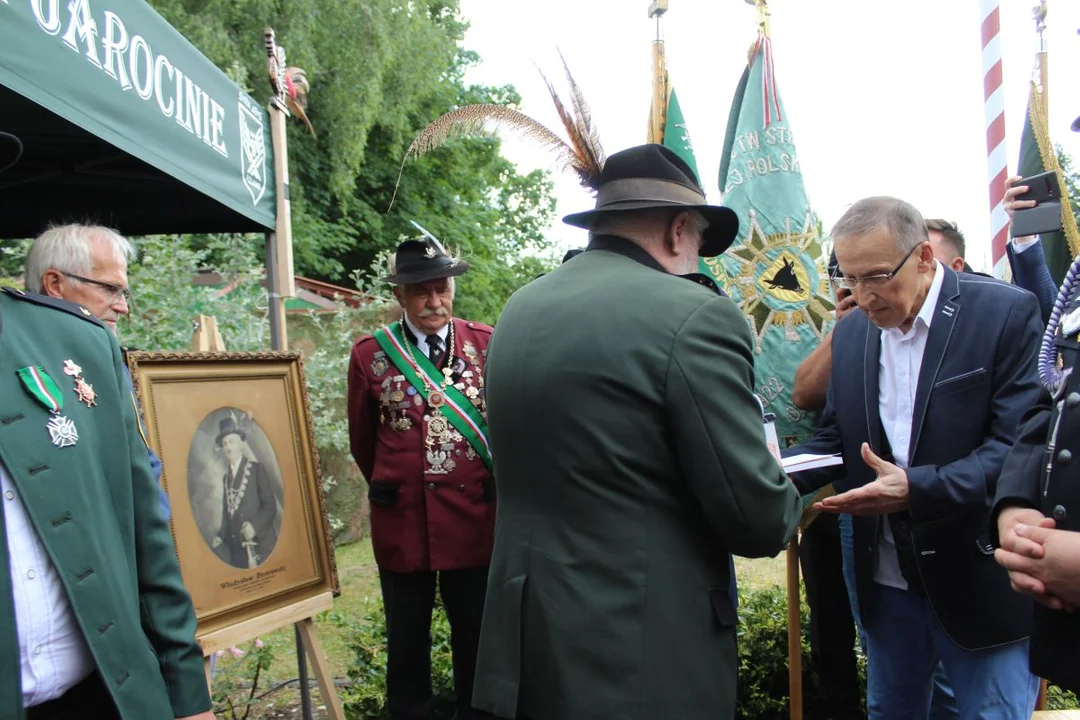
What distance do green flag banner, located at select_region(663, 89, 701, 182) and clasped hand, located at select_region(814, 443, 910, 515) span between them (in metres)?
1.70

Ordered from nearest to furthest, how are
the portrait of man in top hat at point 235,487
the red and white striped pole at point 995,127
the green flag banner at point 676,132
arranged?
the portrait of man in top hat at point 235,487
the green flag banner at point 676,132
the red and white striped pole at point 995,127

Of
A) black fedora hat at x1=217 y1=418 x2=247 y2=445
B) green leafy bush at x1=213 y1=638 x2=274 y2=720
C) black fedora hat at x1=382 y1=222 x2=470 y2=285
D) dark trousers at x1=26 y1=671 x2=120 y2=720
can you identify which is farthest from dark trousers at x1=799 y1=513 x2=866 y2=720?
dark trousers at x1=26 y1=671 x2=120 y2=720

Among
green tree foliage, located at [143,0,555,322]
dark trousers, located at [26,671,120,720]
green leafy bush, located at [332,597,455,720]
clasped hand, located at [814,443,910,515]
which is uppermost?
green tree foliage, located at [143,0,555,322]

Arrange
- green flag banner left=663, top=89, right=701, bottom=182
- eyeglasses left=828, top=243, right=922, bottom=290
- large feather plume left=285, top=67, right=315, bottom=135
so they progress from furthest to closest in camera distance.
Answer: large feather plume left=285, top=67, right=315, bottom=135, green flag banner left=663, top=89, right=701, bottom=182, eyeglasses left=828, top=243, right=922, bottom=290

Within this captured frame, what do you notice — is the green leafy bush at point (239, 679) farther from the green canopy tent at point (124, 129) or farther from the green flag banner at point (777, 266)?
the green flag banner at point (777, 266)

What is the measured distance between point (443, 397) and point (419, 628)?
0.93 meters

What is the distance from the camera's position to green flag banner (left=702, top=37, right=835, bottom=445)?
356 cm

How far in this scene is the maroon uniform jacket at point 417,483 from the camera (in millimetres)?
3305

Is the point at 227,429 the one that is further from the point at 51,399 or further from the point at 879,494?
the point at 879,494

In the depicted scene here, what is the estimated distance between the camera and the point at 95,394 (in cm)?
171

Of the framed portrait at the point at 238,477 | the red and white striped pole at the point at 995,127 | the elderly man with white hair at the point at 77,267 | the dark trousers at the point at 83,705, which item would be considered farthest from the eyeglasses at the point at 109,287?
the red and white striped pole at the point at 995,127

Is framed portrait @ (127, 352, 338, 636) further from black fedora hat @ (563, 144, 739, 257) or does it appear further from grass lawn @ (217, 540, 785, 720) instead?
black fedora hat @ (563, 144, 739, 257)

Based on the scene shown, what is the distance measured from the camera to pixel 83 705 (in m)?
1.64

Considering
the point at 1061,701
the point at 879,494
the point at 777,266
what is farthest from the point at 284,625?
the point at 1061,701
